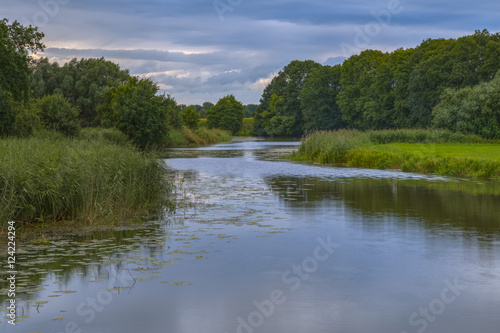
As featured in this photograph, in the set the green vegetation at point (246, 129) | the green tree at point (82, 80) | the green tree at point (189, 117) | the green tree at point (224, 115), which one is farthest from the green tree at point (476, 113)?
the green vegetation at point (246, 129)

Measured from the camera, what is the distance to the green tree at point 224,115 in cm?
15400

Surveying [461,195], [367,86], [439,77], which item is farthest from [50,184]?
[367,86]

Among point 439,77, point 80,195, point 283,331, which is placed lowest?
point 283,331

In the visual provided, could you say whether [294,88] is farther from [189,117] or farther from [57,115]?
[57,115]

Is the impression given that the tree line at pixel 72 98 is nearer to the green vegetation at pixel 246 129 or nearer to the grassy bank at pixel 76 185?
the grassy bank at pixel 76 185

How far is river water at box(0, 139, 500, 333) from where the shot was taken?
739 cm

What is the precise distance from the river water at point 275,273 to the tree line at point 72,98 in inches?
488

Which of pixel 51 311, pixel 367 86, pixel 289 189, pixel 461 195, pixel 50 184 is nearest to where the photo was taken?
pixel 51 311

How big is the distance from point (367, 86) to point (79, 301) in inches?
3695

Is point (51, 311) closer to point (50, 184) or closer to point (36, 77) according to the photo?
point (50, 184)

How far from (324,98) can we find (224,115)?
46616mm

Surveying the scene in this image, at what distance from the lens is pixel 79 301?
8133 millimetres

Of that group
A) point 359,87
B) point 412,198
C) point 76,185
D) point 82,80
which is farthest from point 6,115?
point 359,87

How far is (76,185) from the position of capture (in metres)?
13.7
